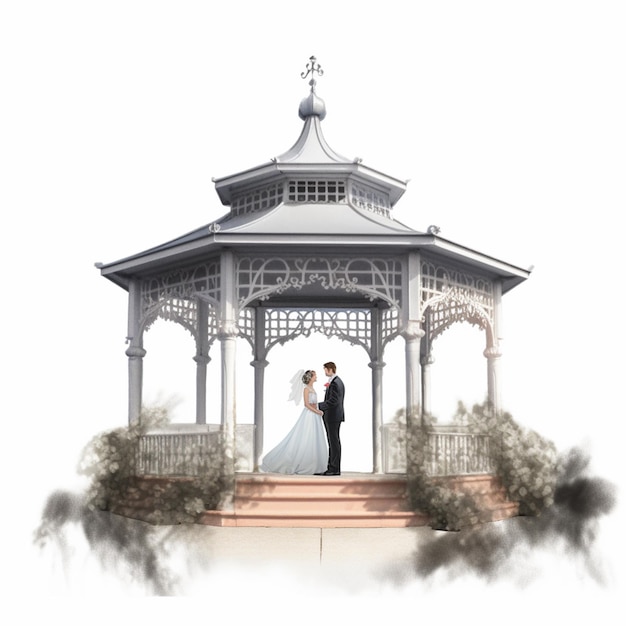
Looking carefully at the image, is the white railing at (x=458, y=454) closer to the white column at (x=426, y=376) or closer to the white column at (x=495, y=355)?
the white column at (x=495, y=355)

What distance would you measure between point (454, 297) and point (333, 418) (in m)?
3.11

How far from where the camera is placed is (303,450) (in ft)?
57.5

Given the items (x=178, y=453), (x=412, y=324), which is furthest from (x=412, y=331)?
(x=178, y=453)

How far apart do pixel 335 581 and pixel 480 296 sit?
20.8 ft

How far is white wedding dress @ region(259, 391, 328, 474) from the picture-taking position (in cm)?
1739

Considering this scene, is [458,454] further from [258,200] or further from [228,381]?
[258,200]

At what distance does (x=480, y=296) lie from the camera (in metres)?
17.9

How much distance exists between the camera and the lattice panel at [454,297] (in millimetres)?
16500

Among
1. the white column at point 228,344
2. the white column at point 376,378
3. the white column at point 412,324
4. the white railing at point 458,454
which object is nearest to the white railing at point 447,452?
the white railing at point 458,454

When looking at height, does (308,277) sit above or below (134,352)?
above

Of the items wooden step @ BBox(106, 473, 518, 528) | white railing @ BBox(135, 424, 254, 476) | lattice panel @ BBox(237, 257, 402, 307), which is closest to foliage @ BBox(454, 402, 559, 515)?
wooden step @ BBox(106, 473, 518, 528)

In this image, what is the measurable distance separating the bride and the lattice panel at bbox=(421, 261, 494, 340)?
2775 millimetres

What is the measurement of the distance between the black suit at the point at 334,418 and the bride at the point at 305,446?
0.52 meters

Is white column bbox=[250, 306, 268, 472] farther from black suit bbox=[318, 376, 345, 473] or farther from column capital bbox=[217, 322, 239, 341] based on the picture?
column capital bbox=[217, 322, 239, 341]
